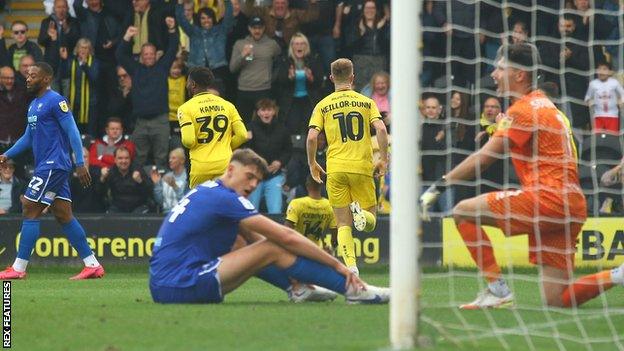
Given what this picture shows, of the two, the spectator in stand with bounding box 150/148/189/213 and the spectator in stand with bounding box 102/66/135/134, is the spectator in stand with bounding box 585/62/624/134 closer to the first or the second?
A: the spectator in stand with bounding box 150/148/189/213

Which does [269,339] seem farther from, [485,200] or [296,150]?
[296,150]

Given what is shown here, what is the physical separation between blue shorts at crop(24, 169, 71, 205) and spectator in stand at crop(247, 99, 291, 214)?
425 cm

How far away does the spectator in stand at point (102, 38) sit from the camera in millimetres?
19109

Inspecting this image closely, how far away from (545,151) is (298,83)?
8876mm

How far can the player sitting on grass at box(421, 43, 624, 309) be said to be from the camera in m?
9.91

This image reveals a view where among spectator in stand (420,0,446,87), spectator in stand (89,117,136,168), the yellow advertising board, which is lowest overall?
the yellow advertising board

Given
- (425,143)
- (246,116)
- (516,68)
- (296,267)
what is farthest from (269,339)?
(246,116)

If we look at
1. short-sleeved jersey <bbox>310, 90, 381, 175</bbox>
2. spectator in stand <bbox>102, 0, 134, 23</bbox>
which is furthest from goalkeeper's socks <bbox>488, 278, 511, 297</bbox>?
spectator in stand <bbox>102, 0, 134, 23</bbox>

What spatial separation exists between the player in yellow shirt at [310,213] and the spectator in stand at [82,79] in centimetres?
558

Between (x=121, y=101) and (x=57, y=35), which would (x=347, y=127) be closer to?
(x=121, y=101)

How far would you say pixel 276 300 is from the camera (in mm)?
11086

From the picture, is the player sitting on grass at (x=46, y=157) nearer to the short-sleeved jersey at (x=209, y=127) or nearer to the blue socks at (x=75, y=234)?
the blue socks at (x=75, y=234)

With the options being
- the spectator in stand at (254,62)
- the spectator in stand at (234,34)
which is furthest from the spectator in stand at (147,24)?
the spectator in stand at (254,62)

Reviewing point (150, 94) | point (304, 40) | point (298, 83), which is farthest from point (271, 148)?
point (150, 94)
